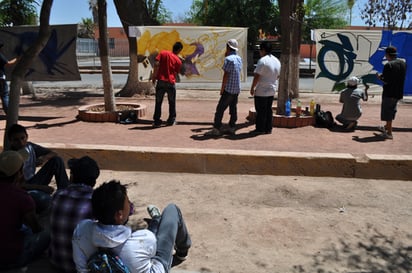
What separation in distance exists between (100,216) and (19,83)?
3058 mm

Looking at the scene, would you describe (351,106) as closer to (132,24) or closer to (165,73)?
(165,73)

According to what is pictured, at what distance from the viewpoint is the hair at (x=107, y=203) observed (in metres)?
2.35

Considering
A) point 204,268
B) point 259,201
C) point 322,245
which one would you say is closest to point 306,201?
point 259,201

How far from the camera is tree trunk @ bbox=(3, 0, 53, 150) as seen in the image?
4.71 metres

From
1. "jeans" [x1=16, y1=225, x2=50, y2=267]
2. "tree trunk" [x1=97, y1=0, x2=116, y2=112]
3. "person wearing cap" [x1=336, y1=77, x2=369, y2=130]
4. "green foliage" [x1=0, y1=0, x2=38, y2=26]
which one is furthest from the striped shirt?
"green foliage" [x1=0, y1=0, x2=38, y2=26]

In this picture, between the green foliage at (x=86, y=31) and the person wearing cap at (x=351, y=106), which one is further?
the green foliage at (x=86, y=31)

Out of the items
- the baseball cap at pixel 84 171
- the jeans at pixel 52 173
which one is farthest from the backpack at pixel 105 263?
the jeans at pixel 52 173

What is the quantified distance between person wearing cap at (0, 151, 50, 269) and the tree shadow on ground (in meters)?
2.01

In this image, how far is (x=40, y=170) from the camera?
14.3 ft

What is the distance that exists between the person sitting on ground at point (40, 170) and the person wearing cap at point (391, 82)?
18.0ft

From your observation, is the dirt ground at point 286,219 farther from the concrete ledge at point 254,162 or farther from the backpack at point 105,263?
the backpack at point 105,263

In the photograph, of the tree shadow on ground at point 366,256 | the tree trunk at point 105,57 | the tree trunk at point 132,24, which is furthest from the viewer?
the tree trunk at point 132,24

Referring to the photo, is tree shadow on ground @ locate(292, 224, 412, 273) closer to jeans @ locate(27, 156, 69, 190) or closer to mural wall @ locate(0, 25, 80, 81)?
jeans @ locate(27, 156, 69, 190)

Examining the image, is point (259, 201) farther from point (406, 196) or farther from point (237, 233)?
point (406, 196)
